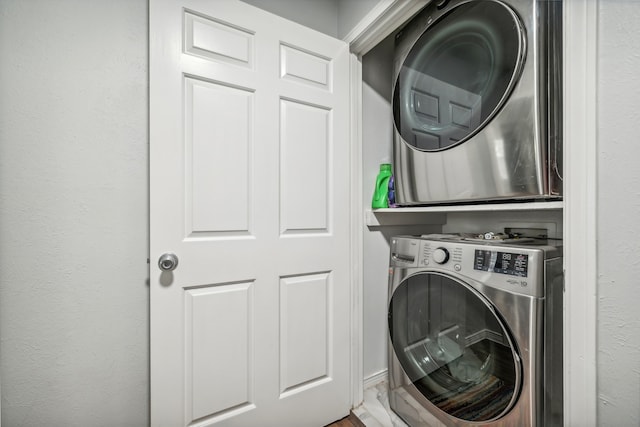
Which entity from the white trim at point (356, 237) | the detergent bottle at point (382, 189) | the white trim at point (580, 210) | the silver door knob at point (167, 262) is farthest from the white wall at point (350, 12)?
the silver door knob at point (167, 262)

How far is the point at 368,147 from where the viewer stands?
5.15 feet

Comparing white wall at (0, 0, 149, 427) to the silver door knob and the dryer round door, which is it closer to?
the silver door knob

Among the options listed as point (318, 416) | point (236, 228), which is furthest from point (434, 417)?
point (236, 228)

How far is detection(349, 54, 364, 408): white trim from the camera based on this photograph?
56.1 inches

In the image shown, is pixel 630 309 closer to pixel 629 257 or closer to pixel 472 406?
pixel 629 257

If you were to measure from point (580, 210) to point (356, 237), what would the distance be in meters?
0.91

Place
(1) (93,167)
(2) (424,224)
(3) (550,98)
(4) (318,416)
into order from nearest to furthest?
(3) (550,98) → (1) (93,167) → (4) (318,416) → (2) (424,224)

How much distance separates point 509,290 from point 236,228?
101cm

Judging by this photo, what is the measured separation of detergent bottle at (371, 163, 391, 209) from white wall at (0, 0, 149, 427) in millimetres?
1111

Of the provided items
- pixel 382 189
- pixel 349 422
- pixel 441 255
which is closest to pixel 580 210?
pixel 441 255

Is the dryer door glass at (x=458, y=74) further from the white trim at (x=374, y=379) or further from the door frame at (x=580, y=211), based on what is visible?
the white trim at (x=374, y=379)

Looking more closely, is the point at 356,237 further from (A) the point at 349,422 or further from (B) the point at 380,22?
(B) the point at 380,22

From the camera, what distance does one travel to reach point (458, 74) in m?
1.12

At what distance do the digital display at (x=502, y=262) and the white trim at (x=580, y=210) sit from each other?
0.15 m
